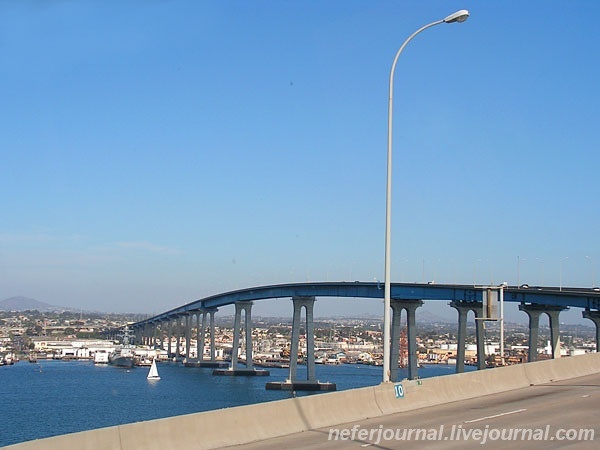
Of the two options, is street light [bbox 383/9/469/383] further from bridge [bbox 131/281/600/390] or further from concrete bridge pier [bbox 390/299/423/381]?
concrete bridge pier [bbox 390/299/423/381]

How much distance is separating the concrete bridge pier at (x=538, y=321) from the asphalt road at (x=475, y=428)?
2493 inches

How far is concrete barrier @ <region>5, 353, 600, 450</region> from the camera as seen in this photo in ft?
53.1

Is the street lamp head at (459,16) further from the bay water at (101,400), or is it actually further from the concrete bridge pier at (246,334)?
the concrete bridge pier at (246,334)

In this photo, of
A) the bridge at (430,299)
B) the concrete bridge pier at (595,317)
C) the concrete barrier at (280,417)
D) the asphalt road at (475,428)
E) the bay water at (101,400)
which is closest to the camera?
the concrete barrier at (280,417)

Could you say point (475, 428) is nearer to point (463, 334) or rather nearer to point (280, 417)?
point (280, 417)

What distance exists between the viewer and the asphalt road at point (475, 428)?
18766mm

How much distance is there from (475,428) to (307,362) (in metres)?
100

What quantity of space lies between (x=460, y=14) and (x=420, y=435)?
12032 millimetres

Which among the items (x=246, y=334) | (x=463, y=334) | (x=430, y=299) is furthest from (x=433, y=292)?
(x=246, y=334)

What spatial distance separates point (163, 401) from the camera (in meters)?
95.4

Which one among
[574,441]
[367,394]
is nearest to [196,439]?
[367,394]

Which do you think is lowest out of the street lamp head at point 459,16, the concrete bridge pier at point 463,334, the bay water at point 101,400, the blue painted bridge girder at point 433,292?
the bay water at point 101,400

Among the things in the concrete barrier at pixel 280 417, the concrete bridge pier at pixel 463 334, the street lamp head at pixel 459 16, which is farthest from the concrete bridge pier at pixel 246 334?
the street lamp head at pixel 459 16

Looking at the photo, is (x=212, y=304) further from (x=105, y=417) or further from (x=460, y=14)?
(x=460, y=14)
